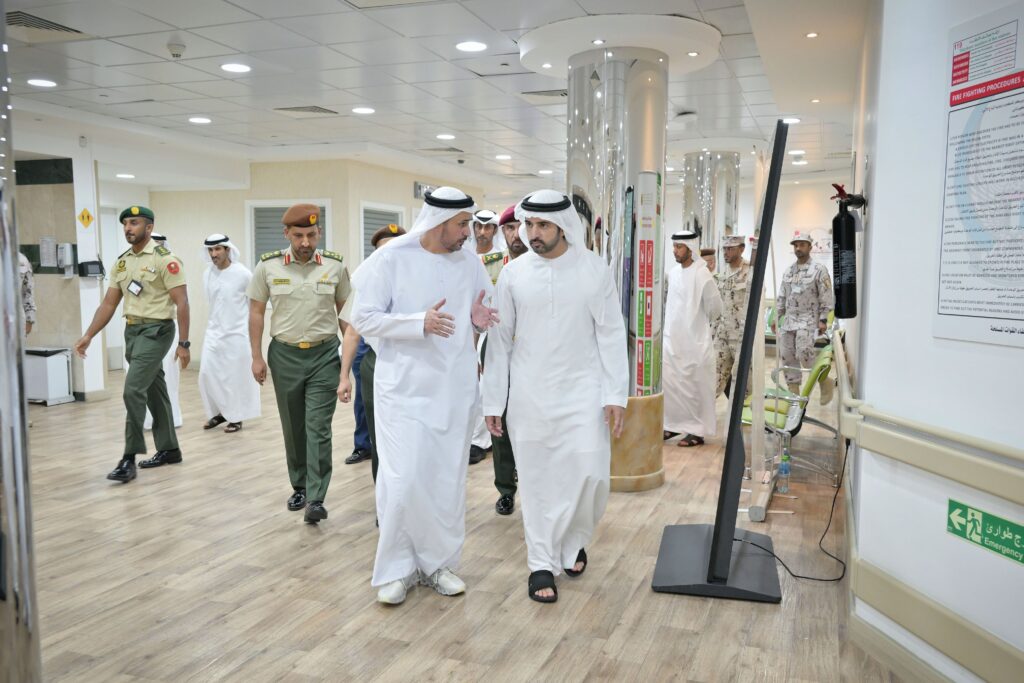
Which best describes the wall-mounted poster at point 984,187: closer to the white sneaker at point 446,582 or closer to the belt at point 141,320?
the white sneaker at point 446,582

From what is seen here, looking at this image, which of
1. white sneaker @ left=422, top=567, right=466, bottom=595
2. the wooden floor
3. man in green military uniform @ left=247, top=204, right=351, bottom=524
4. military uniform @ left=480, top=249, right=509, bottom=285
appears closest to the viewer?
the wooden floor

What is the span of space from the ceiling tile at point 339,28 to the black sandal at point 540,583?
363 centimetres

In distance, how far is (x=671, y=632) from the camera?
319cm

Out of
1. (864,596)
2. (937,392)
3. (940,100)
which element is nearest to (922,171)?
(940,100)

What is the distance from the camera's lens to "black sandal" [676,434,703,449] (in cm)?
679

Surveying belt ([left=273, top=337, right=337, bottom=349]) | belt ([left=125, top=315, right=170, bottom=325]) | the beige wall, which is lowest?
belt ([left=273, top=337, right=337, bottom=349])

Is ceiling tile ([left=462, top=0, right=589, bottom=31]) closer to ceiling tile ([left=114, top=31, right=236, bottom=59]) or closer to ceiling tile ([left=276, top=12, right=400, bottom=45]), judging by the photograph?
ceiling tile ([left=276, top=12, right=400, bottom=45])

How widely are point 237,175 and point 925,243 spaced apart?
10593mm

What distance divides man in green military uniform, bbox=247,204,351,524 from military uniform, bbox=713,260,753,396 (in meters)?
3.61

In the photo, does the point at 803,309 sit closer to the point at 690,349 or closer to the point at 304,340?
the point at 690,349

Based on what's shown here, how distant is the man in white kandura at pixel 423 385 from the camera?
3387 mm

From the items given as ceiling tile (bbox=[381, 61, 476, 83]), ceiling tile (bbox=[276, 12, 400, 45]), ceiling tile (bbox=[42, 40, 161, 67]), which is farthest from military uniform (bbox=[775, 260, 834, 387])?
ceiling tile (bbox=[42, 40, 161, 67])

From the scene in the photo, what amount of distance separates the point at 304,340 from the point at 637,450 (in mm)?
2208

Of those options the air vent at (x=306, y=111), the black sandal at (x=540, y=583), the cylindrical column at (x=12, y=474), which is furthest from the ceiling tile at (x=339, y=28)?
the cylindrical column at (x=12, y=474)
